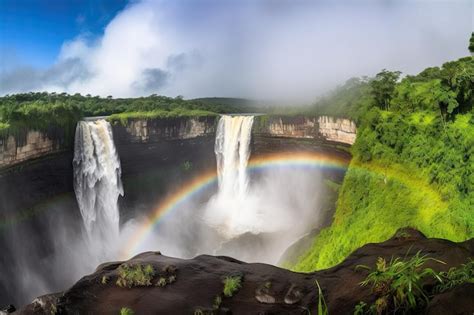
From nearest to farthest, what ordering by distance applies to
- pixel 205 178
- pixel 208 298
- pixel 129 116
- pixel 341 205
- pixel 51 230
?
pixel 208 298, pixel 341 205, pixel 51 230, pixel 129 116, pixel 205 178

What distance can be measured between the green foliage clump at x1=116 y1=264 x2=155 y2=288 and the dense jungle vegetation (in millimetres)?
16918

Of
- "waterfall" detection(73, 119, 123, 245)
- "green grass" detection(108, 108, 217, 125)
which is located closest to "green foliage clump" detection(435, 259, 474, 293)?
"waterfall" detection(73, 119, 123, 245)

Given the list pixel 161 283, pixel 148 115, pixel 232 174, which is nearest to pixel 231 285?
pixel 161 283

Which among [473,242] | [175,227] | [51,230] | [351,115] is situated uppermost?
[351,115]

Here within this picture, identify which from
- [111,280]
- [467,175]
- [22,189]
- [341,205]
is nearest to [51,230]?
[22,189]

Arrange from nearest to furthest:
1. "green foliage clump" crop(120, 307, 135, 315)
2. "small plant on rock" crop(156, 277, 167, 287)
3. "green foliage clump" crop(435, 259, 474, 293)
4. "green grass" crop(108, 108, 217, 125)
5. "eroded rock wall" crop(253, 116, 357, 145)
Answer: "green foliage clump" crop(435, 259, 474, 293) < "green foliage clump" crop(120, 307, 135, 315) < "small plant on rock" crop(156, 277, 167, 287) < "eroded rock wall" crop(253, 116, 357, 145) < "green grass" crop(108, 108, 217, 125)

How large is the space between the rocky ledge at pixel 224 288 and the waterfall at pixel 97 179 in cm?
2754

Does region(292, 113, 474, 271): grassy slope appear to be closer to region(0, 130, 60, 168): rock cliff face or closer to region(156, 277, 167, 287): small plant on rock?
region(156, 277, 167, 287): small plant on rock

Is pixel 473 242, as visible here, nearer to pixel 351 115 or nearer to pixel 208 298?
pixel 208 298

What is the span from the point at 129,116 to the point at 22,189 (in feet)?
42.8

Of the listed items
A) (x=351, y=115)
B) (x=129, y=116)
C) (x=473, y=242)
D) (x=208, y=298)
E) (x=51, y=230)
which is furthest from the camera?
(x=129, y=116)

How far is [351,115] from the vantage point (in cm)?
3547

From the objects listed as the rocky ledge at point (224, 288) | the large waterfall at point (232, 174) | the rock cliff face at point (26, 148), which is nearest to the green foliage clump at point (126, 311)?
the rocky ledge at point (224, 288)

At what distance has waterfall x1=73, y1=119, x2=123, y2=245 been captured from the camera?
3494cm
